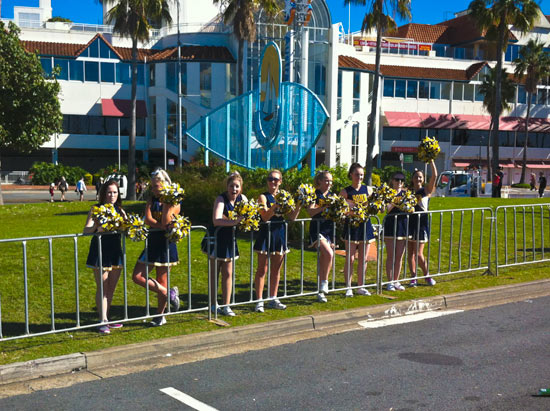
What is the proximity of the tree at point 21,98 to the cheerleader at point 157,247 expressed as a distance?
20.6 meters

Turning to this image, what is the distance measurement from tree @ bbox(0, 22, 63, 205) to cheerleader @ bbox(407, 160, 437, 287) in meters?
20.7

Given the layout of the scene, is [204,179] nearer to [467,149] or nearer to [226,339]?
[226,339]

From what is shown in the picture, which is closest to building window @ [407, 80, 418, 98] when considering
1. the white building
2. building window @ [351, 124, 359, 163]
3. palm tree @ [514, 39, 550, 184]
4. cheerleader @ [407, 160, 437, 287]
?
the white building

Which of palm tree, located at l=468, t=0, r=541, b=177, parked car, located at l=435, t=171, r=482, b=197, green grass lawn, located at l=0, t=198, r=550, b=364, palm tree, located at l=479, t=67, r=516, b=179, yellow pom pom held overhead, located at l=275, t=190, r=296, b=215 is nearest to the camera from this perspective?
green grass lawn, located at l=0, t=198, r=550, b=364

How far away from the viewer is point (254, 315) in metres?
7.38

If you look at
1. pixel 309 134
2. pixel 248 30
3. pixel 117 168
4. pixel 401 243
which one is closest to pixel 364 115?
pixel 248 30

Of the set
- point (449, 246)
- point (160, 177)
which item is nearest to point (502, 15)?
point (449, 246)

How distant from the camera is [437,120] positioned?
5569cm

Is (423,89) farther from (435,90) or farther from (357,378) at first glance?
(357,378)

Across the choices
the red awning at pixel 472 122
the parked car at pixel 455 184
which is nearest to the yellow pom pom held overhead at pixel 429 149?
Answer: the parked car at pixel 455 184

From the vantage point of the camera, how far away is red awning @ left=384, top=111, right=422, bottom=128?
53.6 m

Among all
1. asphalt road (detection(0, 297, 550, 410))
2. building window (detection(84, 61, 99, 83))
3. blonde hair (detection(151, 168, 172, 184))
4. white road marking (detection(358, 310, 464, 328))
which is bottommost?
white road marking (detection(358, 310, 464, 328))

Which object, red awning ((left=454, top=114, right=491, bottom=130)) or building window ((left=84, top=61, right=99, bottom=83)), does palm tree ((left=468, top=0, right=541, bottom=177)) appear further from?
building window ((left=84, top=61, right=99, bottom=83))

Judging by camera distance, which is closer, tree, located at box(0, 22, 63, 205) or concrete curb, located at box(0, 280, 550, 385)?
concrete curb, located at box(0, 280, 550, 385)
